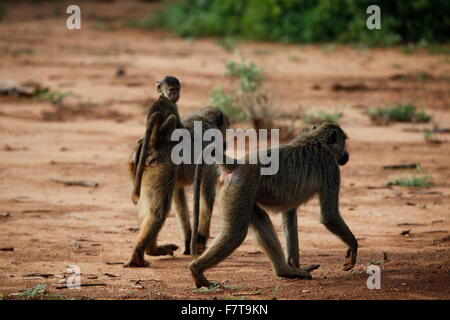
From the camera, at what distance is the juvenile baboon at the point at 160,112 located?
837 cm

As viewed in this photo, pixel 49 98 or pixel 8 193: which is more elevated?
pixel 49 98

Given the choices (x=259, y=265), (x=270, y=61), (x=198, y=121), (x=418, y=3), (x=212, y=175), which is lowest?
(x=259, y=265)

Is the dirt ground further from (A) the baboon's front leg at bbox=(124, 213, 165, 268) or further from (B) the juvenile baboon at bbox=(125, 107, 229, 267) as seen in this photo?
(B) the juvenile baboon at bbox=(125, 107, 229, 267)

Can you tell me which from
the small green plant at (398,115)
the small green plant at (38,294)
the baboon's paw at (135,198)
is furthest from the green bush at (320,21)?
the small green plant at (38,294)

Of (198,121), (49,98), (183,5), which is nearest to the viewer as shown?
(198,121)

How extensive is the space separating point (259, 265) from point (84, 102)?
35.7 feet

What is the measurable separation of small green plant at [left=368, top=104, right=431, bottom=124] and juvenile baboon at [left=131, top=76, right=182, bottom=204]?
8.43m

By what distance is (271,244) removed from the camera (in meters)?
7.52

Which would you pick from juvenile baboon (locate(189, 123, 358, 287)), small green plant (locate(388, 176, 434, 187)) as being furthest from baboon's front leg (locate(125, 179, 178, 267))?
small green plant (locate(388, 176, 434, 187))

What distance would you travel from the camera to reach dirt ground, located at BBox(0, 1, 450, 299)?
7684mm

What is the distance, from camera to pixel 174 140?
870cm

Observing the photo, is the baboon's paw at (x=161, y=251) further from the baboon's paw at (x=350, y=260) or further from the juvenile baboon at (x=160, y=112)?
the baboon's paw at (x=350, y=260)
